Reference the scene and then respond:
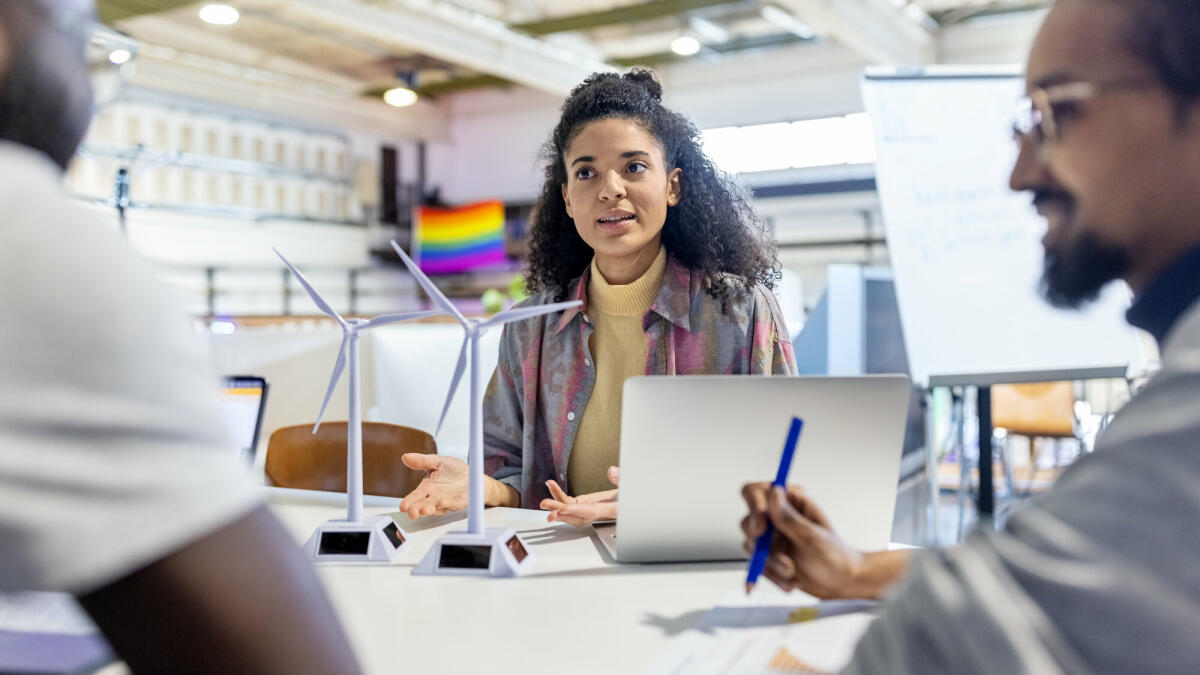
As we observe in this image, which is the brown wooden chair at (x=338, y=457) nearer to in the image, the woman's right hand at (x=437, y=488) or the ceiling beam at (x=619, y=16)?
the woman's right hand at (x=437, y=488)

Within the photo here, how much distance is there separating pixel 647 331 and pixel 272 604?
58.6 inches

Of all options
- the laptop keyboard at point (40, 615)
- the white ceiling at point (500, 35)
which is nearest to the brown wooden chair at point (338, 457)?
the laptop keyboard at point (40, 615)

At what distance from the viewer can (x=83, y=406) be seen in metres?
0.47

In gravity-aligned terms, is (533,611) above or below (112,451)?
below

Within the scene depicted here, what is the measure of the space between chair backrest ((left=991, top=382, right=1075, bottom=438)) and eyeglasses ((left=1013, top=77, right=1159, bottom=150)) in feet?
16.8

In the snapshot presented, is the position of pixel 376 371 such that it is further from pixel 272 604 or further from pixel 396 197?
pixel 396 197

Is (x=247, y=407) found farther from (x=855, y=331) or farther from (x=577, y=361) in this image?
(x=855, y=331)

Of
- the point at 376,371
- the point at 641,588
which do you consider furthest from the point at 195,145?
the point at 641,588

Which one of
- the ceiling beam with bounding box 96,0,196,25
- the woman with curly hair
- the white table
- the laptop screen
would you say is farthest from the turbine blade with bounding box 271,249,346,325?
the ceiling beam with bounding box 96,0,196,25

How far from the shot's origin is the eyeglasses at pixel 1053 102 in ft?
1.95

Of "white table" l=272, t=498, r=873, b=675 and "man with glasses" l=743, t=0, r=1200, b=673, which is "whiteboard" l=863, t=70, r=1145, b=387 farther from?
"man with glasses" l=743, t=0, r=1200, b=673

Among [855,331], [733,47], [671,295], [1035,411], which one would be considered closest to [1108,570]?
[671,295]

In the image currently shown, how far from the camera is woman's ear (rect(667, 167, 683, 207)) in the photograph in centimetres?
217

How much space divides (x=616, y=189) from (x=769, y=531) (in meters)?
Result: 1.15
